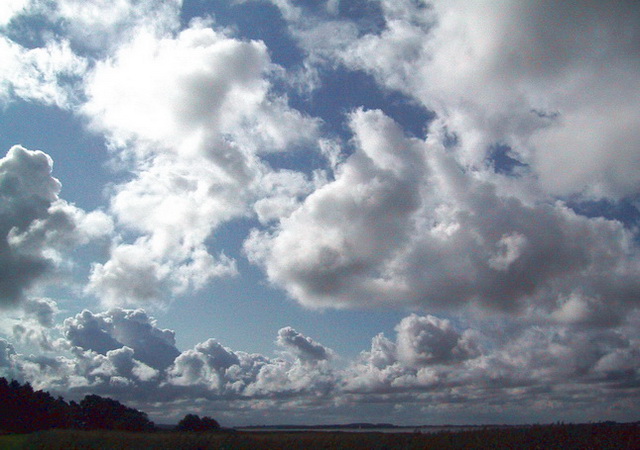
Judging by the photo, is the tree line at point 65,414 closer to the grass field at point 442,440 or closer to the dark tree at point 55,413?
the dark tree at point 55,413

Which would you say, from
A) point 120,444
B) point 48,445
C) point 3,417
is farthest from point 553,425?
point 3,417

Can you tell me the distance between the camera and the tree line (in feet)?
411

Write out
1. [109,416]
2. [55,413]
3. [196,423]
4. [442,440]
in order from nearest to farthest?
[442,440], [55,413], [196,423], [109,416]

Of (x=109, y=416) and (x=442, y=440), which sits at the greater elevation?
(x=442, y=440)

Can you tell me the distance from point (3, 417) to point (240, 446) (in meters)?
107

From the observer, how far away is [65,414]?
135 metres

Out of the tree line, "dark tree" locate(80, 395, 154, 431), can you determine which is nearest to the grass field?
the tree line

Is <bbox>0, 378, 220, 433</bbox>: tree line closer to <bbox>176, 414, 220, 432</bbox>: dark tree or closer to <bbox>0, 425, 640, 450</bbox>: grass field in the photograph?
<bbox>176, 414, 220, 432</bbox>: dark tree

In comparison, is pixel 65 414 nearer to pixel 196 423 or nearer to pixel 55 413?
pixel 55 413

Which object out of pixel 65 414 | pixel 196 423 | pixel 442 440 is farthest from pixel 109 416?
pixel 442 440

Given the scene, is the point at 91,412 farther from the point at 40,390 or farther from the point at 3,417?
the point at 3,417

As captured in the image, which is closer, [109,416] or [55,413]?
[55,413]

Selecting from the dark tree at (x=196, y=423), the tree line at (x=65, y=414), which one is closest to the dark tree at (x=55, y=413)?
the tree line at (x=65, y=414)

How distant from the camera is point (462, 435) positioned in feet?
145
